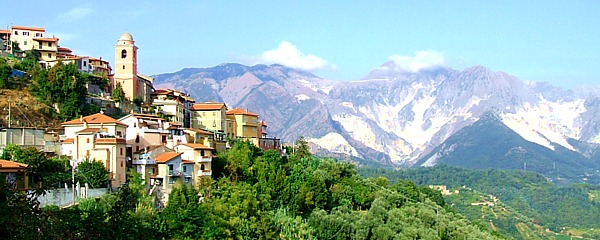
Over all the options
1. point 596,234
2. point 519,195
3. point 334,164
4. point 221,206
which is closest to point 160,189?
point 221,206

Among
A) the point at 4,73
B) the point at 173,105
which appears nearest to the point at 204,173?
the point at 173,105

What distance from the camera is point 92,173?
33906mm

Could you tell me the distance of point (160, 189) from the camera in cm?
3728

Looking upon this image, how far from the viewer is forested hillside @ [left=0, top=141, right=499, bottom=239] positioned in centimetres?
2291

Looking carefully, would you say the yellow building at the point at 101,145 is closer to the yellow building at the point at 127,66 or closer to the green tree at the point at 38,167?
the green tree at the point at 38,167

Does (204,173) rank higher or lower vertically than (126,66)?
lower

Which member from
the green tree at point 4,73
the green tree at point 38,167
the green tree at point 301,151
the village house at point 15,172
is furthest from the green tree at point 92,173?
the green tree at point 301,151

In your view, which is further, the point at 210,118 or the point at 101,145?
the point at 210,118

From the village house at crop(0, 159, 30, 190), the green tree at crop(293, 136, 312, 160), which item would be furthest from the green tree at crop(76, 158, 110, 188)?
the green tree at crop(293, 136, 312, 160)

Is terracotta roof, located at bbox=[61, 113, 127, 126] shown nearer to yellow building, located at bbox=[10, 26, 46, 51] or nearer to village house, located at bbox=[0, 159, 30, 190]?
village house, located at bbox=[0, 159, 30, 190]

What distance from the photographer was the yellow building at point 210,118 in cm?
5419

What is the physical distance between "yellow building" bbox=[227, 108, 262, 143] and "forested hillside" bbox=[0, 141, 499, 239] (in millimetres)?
3860

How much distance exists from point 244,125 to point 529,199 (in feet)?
405

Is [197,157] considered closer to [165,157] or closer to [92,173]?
[165,157]
